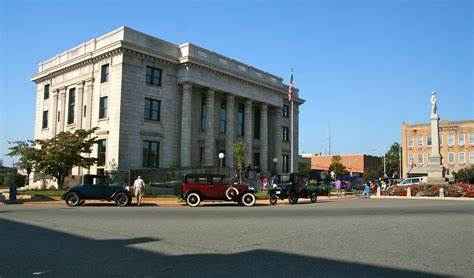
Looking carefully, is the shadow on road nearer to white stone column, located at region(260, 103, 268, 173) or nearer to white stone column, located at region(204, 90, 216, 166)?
white stone column, located at region(204, 90, 216, 166)

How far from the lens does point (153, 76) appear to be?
1945 inches

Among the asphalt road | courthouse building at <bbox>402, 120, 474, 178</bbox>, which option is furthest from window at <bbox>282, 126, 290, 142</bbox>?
the asphalt road

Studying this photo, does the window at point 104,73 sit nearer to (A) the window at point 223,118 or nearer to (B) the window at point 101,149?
(B) the window at point 101,149

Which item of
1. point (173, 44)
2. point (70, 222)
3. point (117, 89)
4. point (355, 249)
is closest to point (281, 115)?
point (173, 44)

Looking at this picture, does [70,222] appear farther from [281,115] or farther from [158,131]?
[281,115]

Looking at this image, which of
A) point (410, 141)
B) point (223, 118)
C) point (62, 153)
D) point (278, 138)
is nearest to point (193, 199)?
point (62, 153)

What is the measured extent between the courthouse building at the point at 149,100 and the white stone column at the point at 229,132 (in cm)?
Answer: 10

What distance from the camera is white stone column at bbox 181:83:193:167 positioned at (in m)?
50.4

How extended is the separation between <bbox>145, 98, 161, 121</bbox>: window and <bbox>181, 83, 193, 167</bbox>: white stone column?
257cm

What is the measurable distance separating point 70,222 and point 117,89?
29.8 metres

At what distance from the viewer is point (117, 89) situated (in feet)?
151

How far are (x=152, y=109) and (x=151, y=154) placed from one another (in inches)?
165

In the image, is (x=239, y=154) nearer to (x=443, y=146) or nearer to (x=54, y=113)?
(x=54, y=113)

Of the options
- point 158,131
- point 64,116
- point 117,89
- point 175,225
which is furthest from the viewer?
point 64,116
